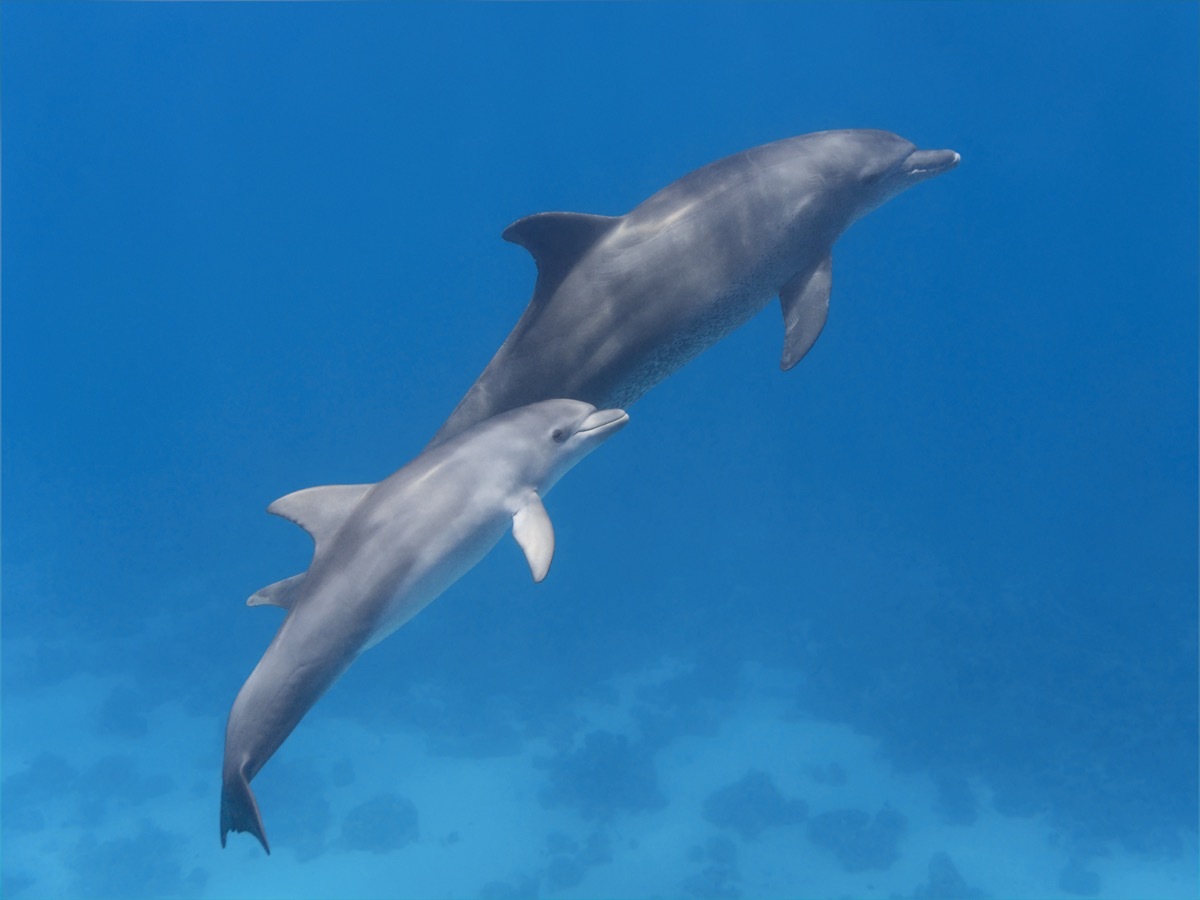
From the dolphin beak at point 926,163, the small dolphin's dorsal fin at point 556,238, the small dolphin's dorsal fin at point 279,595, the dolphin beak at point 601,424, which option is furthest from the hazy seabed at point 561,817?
the small dolphin's dorsal fin at point 556,238

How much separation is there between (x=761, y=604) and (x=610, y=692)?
17.0 feet

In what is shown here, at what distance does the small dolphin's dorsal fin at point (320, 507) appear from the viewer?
5.81 metres

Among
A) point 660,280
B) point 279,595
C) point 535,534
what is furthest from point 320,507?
point 660,280

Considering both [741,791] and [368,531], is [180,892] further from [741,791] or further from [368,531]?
[368,531]

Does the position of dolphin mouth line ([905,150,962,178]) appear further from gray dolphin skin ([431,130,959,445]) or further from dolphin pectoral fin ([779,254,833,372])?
dolphin pectoral fin ([779,254,833,372])

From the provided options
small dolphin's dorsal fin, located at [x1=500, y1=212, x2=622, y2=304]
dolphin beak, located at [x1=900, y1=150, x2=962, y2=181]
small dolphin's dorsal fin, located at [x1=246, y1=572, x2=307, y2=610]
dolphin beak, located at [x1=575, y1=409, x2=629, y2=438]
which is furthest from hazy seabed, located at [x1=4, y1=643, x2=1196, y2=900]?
small dolphin's dorsal fin, located at [x1=500, y1=212, x2=622, y2=304]

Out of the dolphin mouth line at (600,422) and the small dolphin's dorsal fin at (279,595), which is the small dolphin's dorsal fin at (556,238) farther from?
the small dolphin's dorsal fin at (279,595)

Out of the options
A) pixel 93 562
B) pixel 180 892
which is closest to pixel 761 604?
pixel 180 892

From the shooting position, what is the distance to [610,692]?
71.7 feet

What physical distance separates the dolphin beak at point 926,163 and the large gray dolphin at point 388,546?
346cm

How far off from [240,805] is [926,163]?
6947mm

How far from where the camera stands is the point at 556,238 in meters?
6.08

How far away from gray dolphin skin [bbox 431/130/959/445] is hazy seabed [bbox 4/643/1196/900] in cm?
1391

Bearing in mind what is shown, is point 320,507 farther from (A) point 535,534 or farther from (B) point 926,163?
(B) point 926,163
